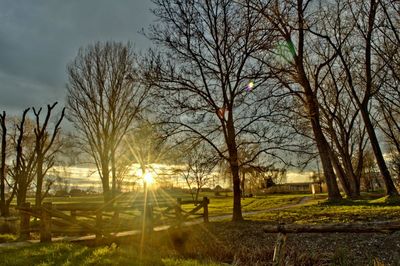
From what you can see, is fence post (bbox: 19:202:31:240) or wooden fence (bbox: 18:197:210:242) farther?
fence post (bbox: 19:202:31:240)

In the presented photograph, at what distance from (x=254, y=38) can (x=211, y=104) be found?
3.97m

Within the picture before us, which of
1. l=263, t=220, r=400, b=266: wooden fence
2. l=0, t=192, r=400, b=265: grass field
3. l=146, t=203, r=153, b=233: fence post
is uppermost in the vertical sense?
l=263, t=220, r=400, b=266: wooden fence

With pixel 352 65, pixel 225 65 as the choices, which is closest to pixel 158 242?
pixel 225 65

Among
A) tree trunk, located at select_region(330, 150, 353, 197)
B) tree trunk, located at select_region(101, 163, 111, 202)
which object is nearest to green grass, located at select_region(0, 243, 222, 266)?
tree trunk, located at select_region(101, 163, 111, 202)

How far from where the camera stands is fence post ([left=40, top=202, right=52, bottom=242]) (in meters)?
12.6

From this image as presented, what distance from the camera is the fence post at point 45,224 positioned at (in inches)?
497

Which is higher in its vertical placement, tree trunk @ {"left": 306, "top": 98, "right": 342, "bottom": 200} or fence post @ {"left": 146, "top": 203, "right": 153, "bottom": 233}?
tree trunk @ {"left": 306, "top": 98, "right": 342, "bottom": 200}

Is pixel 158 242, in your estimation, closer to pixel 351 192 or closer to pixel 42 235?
pixel 42 235

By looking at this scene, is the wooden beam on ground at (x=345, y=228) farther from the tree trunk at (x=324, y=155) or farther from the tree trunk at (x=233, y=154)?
the tree trunk at (x=324, y=155)

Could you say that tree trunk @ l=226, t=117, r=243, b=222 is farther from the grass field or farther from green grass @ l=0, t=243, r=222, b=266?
green grass @ l=0, t=243, r=222, b=266

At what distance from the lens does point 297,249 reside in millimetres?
11555

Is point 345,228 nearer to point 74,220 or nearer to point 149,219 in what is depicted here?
point 149,219

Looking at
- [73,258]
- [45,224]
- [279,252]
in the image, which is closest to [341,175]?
[45,224]

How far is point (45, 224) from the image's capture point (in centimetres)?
1271
